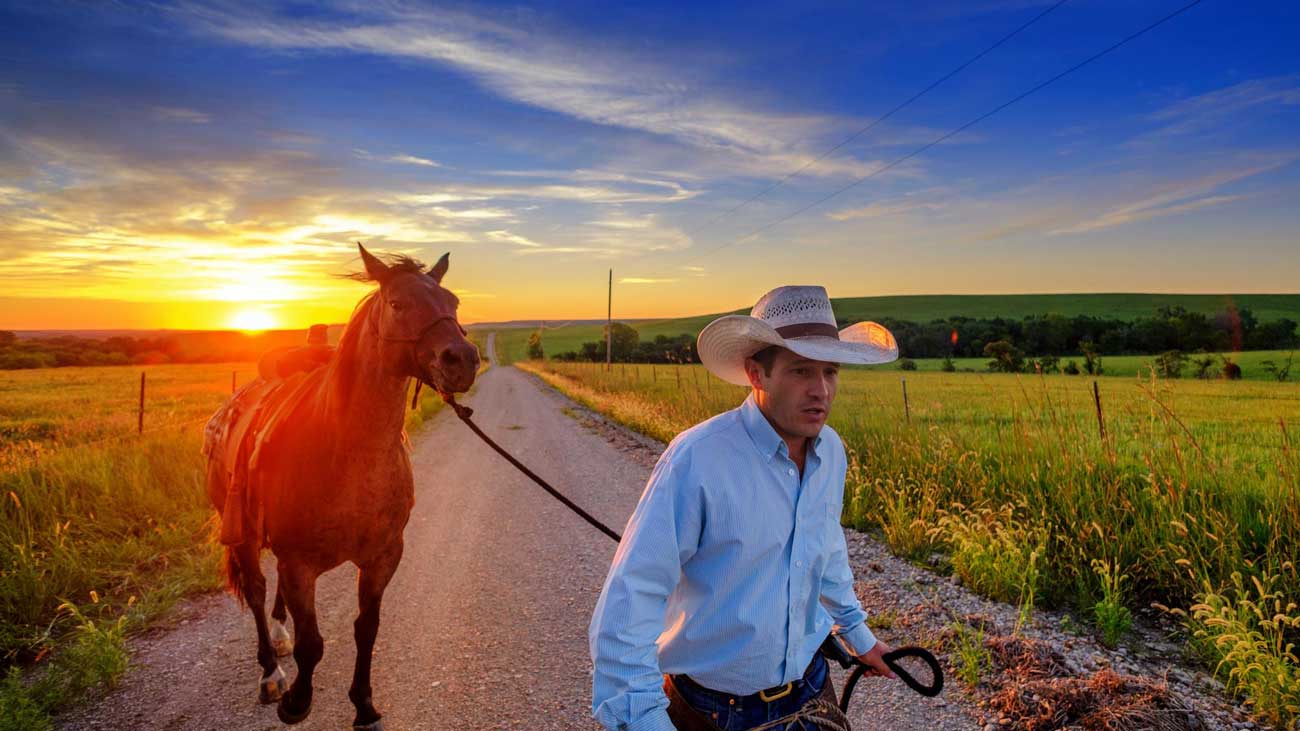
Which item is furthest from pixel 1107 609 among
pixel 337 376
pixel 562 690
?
pixel 337 376

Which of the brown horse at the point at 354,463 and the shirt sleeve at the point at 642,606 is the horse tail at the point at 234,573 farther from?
the shirt sleeve at the point at 642,606

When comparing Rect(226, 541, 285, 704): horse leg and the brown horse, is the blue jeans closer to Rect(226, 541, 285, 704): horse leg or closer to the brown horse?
the brown horse

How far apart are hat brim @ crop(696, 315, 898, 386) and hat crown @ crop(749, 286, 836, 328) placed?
2.3 inches

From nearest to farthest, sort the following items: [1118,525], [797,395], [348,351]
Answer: [797,395], [348,351], [1118,525]

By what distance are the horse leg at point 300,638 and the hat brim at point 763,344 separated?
2490 millimetres

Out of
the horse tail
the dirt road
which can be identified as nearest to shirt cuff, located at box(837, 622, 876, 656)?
the dirt road

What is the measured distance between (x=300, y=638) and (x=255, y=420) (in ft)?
4.14

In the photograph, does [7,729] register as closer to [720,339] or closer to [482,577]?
[482,577]

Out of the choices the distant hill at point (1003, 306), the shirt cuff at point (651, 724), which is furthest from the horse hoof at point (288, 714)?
the distant hill at point (1003, 306)

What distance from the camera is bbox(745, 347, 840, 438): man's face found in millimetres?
1932

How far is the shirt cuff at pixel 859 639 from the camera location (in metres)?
2.27

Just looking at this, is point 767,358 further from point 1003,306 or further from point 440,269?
point 1003,306

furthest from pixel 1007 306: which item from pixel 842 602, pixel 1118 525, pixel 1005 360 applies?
pixel 842 602

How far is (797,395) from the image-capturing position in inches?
76.9
